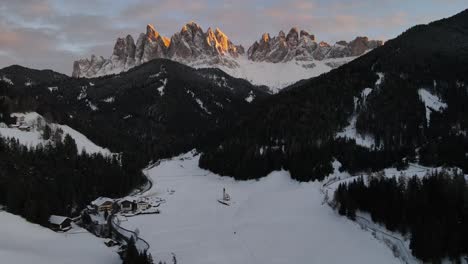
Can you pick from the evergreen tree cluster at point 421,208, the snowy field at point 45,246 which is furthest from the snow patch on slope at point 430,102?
the snowy field at point 45,246

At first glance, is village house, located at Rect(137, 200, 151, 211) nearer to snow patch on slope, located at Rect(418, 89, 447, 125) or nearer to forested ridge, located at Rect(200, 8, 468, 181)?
forested ridge, located at Rect(200, 8, 468, 181)

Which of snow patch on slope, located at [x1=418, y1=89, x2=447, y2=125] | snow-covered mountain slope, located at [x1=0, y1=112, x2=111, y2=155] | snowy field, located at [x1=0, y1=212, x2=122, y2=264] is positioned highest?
snow patch on slope, located at [x1=418, y1=89, x2=447, y2=125]

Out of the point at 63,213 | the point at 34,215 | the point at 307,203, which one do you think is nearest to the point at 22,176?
the point at 63,213

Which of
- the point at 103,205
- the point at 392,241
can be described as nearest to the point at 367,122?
the point at 392,241

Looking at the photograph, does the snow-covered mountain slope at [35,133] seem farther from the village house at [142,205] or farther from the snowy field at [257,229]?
the village house at [142,205]

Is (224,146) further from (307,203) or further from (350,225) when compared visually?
(350,225)

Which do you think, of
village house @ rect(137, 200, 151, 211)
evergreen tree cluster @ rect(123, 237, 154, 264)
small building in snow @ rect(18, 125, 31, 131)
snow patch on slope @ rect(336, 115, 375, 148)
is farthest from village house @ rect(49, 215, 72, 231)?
snow patch on slope @ rect(336, 115, 375, 148)

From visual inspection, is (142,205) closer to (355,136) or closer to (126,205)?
(126,205)
